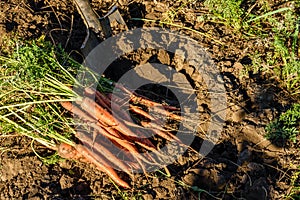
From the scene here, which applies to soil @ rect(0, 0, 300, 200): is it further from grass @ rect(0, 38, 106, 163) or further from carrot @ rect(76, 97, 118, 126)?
carrot @ rect(76, 97, 118, 126)

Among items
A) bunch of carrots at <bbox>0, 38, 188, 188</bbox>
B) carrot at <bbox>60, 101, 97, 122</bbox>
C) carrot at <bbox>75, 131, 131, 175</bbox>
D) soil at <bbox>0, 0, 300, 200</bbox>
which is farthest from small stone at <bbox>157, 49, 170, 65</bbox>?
carrot at <bbox>75, 131, 131, 175</bbox>

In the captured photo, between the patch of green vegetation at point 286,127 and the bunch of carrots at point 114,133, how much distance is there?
63 centimetres

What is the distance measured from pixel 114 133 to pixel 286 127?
3.85ft

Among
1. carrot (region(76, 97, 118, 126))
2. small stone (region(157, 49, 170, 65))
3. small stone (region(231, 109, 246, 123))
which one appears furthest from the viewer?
small stone (region(157, 49, 170, 65))

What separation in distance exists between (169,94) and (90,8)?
0.86 m

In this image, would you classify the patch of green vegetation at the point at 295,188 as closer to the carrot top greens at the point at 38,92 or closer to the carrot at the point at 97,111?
the carrot at the point at 97,111

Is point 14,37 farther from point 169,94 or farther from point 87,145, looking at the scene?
point 169,94

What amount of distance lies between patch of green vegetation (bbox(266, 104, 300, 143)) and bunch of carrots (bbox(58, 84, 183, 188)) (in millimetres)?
631

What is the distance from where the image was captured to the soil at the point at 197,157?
129 inches

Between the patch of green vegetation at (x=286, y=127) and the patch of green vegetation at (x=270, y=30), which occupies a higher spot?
the patch of green vegetation at (x=270, y=30)

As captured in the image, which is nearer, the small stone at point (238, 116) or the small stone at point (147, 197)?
the small stone at point (147, 197)

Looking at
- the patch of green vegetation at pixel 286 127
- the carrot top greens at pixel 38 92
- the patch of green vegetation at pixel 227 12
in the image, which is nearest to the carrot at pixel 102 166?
the carrot top greens at pixel 38 92

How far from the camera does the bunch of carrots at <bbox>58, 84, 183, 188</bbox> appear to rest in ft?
10.9

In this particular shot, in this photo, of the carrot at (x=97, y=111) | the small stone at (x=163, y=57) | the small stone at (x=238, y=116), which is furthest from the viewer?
the small stone at (x=163, y=57)
